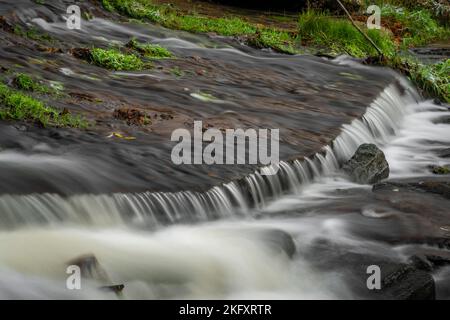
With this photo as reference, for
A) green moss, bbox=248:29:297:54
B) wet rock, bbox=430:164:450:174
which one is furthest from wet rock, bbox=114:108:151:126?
green moss, bbox=248:29:297:54

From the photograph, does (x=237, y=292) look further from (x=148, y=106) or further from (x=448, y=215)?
(x=148, y=106)

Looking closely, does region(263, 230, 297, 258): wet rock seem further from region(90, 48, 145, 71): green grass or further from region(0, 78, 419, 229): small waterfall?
region(90, 48, 145, 71): green grass

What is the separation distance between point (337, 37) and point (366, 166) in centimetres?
840

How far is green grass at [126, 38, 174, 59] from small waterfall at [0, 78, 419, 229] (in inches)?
154

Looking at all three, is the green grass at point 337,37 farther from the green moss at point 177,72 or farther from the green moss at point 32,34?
the green moss at point 32,34

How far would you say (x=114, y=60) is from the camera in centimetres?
1091

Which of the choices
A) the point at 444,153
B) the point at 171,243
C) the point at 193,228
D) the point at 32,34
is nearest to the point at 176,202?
the point at 193,228

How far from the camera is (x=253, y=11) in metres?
21.9

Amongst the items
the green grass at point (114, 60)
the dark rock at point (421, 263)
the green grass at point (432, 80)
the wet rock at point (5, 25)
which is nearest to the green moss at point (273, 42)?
the green grass at point (432, 80)

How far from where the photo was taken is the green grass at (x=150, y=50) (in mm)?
12109

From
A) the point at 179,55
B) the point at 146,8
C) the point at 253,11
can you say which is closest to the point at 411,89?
the point at 179,55

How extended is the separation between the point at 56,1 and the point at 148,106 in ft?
18.7

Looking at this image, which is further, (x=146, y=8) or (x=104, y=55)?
(x=146, y=8)

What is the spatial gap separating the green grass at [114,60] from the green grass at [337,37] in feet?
19.5
